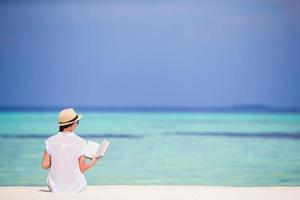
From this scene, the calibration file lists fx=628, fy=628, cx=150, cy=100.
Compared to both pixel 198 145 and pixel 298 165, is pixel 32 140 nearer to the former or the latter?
pixel 198 145

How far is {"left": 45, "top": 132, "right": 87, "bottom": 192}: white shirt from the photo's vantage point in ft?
10.9

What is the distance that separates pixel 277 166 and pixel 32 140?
6457 millimetres

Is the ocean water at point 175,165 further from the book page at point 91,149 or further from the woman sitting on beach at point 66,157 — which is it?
the book page at point 91,149

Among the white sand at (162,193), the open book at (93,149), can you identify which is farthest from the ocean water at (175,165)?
the open book at (93,149)

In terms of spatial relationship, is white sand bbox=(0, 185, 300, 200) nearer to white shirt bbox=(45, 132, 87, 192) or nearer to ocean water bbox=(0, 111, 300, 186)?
white shirt bbox=(45, 132, 87, 192)

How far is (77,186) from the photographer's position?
11.1 ft

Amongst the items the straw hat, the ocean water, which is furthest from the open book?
the ocean water

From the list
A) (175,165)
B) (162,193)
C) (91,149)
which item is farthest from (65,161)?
(175,165)

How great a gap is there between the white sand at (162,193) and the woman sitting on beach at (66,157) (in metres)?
0.07

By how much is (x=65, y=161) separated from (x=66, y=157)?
23 mm

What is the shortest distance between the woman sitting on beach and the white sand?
7 centimetres

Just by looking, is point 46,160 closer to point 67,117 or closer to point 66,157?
point 66,157

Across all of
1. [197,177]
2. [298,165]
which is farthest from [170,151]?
[197,177]

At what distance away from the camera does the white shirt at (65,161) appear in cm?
332
